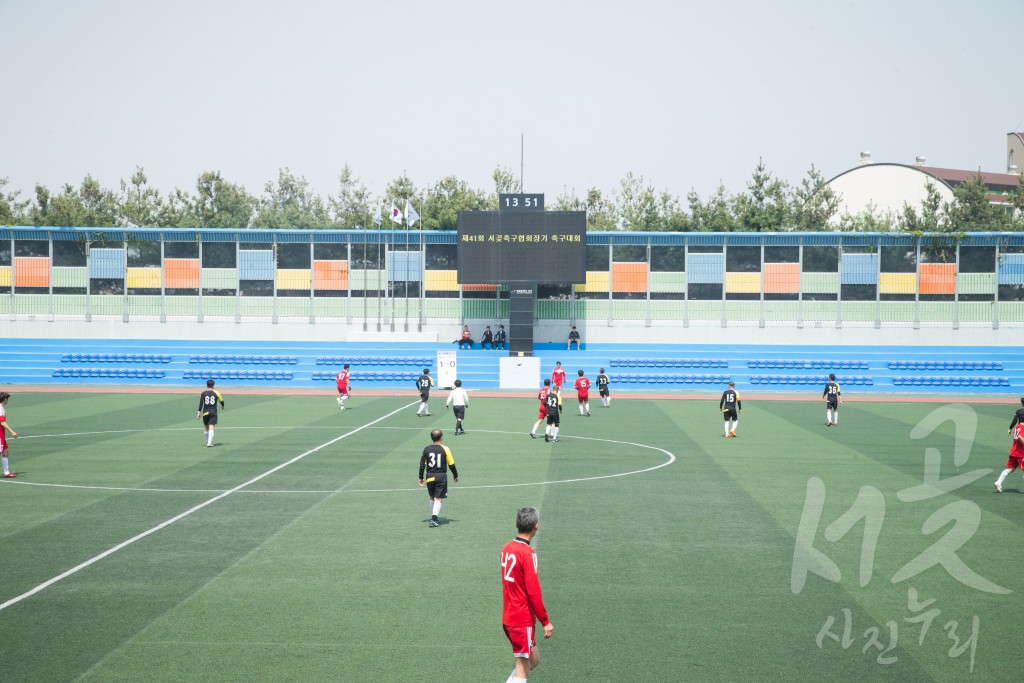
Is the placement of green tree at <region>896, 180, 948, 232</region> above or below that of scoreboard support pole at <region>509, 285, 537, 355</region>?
above

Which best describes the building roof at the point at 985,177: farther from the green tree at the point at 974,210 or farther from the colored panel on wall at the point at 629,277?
the colored panel on wall at the point at 629,277

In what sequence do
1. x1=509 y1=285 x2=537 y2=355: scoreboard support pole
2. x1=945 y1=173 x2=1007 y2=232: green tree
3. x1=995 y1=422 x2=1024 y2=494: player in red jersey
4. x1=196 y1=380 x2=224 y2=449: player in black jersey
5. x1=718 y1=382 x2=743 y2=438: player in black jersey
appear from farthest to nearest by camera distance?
x1=945 y1=173 x2=1007 y2=232: green tree → x1=509 y1=285 x2=537 y2=355: scoreboard support pole → x1=718 y1=382 x2=743 y2=438: player in black jersey → x1=196 y1=380 x2=224 y2=449: player in black jersey → x1=995 y1=422 x2=1024 y2=494: player in red jersey

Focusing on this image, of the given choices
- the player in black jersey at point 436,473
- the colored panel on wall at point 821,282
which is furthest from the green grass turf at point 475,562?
the colored panel on wall at point 821,282

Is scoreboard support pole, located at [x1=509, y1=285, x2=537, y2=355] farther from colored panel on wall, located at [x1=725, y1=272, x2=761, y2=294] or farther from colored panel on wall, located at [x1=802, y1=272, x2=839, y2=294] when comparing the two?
colored panel on wall, located at [x1=802, y1=272, x2=839, y2=294]

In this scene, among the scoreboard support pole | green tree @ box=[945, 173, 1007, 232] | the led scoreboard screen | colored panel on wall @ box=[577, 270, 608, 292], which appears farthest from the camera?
green tree @ box=[945, 173, 1007, 232]

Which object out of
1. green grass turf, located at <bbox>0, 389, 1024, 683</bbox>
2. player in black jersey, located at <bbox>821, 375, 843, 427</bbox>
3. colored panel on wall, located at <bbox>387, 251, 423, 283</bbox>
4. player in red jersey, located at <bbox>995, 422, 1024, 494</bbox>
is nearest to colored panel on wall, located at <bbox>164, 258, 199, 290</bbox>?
colored panel on wall, located at <bbox>387, 251, 423, 283</bbox>

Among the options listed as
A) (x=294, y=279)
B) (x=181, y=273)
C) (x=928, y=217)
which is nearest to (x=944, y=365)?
(x=928, y=217)

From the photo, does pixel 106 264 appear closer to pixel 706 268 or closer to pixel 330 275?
pixel 330 275

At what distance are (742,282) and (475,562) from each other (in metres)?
→ 45.9

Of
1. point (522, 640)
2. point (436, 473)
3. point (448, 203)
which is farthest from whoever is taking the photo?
point (448, 203)

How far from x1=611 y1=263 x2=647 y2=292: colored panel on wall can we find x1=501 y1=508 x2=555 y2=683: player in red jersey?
49.3 metres

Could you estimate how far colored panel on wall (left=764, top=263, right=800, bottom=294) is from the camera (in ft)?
185

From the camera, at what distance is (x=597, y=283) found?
2263 inches

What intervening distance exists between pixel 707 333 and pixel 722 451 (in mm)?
31585
